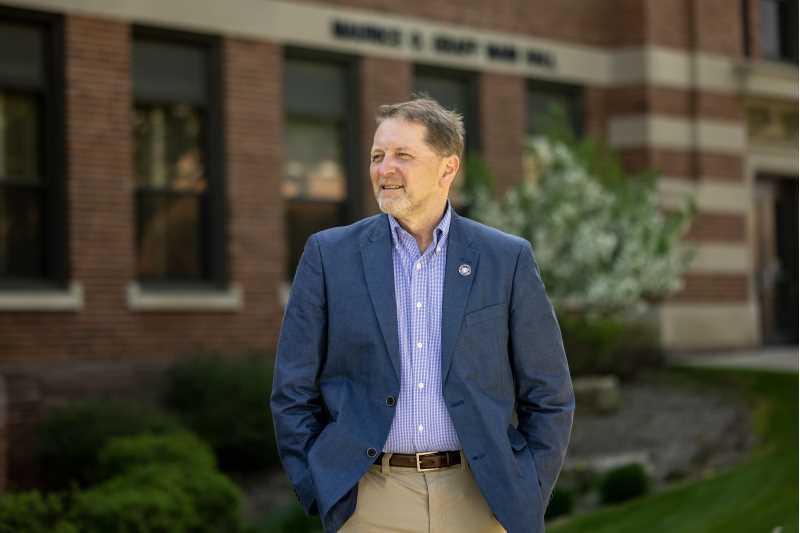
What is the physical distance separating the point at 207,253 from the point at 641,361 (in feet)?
18.7

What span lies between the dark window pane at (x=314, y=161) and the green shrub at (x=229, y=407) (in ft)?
8.83

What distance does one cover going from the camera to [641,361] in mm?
15406

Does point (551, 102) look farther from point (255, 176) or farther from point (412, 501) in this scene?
point (412, 501)

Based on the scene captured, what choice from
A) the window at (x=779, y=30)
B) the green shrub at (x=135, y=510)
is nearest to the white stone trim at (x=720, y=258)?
the window at (x=779, y=30)

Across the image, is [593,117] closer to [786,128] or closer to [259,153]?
[786,128]

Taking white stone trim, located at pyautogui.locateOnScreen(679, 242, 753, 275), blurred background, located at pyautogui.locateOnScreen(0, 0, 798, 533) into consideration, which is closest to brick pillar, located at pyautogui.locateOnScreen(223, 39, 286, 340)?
blurred background, located at pyautogui.locateOnScreen(0, 0, 798, 533)

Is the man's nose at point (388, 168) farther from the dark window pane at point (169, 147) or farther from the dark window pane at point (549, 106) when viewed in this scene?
the dark window pane at point (549, 106)

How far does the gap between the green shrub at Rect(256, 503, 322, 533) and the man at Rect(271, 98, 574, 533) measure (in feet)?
18.3

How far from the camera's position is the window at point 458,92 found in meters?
15.1

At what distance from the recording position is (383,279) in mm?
3697

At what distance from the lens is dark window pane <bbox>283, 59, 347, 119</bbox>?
45.0ft

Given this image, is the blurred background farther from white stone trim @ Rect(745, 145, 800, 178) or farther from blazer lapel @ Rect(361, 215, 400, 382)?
blazer lapel @ Rect(361, 215, 400, 382)

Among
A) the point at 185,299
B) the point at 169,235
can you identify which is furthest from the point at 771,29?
the point at 185,299

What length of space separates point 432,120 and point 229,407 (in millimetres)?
7723
